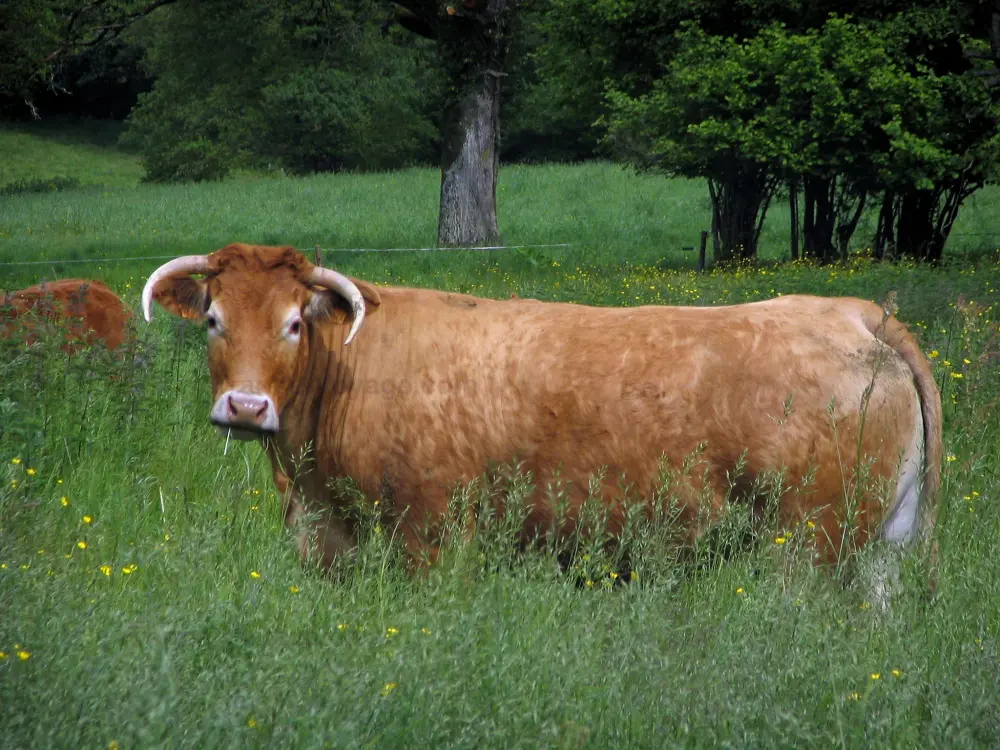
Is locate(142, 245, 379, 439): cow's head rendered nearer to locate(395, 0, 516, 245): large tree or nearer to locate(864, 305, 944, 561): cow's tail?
locate(864, 305, 944, 561): cow's tail

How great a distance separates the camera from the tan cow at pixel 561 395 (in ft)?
15.1

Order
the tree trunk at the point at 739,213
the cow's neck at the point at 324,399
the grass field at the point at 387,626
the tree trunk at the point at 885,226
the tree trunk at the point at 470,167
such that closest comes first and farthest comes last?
1. the grass field at the point at 387,626
2. the cow's neck at the point at 324,399
3. the tree trunk at the point at 885,226
4. the tree trunk at the point at 470,167
5. the tree trunk at the point at 739,213

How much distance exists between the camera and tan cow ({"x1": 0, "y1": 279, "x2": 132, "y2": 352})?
6383mm

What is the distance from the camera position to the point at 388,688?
9.45 ft

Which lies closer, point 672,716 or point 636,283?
point 672,716

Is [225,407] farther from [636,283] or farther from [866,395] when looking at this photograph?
[636,283]

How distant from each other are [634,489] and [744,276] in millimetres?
11461

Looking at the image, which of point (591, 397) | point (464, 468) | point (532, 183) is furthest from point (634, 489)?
point (532, 183)

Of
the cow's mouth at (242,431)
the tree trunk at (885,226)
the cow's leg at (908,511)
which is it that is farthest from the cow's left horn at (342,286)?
the tree trunk at (885,226)

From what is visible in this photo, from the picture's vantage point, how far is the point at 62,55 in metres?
21.2

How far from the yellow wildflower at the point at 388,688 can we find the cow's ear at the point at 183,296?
8.54ft

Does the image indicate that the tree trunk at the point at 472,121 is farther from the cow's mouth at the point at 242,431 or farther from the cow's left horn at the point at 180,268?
the cow's mouth at the point at 242,431

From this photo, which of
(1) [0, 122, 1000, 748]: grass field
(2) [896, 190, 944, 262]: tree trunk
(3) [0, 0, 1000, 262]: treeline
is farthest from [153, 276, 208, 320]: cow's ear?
(2) [896, 190, 944, 262]: tree trunk

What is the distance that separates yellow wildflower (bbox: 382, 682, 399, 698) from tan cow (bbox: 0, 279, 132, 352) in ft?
13.3
